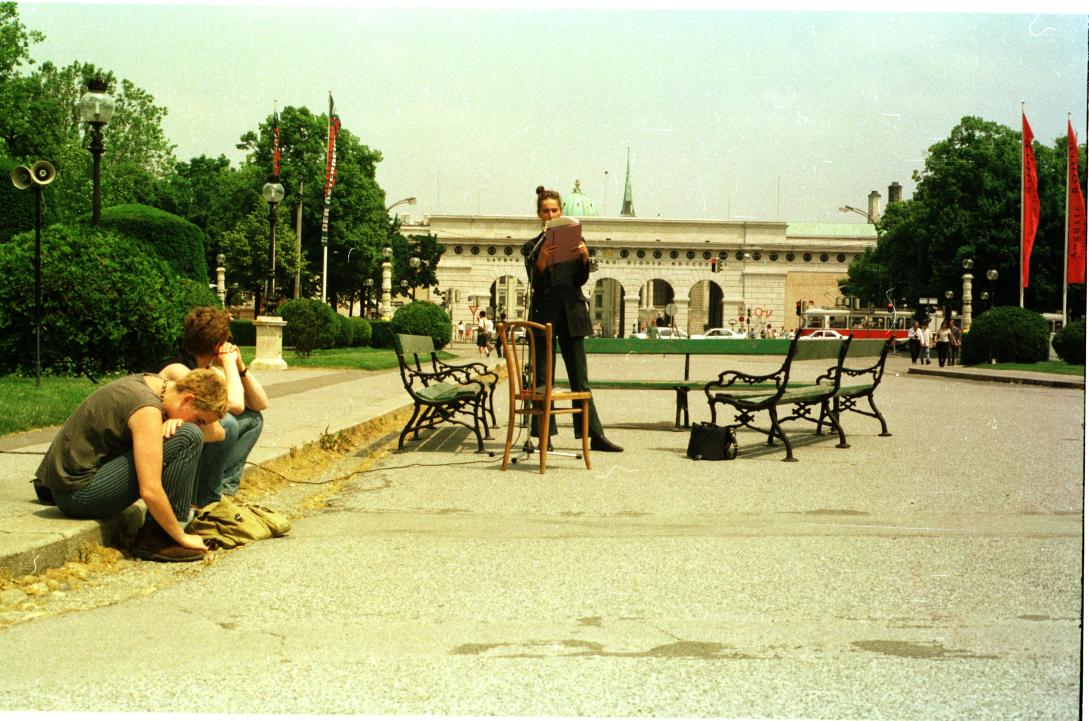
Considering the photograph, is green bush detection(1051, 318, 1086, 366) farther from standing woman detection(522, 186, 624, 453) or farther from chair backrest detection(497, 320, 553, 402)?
chair backrest detection(497, 320, 553, 402)

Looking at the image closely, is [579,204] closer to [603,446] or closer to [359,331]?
[359,331]

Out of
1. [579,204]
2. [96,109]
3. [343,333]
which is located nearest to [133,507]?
[96,109]

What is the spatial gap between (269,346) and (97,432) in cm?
2072

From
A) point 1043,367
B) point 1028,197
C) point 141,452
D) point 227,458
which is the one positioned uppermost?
point 1028,197

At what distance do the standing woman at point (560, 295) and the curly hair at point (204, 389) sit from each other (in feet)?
12.6

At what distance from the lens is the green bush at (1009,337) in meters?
31.3

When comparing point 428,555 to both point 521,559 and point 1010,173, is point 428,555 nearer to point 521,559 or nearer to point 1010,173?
point 521,559

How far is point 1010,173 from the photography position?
158 feet

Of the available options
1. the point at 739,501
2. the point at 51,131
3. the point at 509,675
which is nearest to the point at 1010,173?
the point at 51,131

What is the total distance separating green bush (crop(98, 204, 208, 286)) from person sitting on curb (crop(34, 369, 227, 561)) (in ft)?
50.0

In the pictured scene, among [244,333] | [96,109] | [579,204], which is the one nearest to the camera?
[96,109]

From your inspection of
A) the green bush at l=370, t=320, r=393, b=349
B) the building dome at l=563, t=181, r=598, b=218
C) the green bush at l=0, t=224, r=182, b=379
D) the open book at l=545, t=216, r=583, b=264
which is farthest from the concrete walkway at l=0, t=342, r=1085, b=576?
the building dome at l=563, t=181, r=598, b=218

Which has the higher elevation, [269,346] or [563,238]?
[563,238]

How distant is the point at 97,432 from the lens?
197 inches
